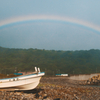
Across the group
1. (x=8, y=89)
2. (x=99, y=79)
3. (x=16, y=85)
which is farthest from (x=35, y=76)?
(x=99, y=79)

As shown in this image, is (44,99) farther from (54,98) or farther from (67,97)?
(67,97)

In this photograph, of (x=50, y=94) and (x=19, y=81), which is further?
(x=19, y=81)

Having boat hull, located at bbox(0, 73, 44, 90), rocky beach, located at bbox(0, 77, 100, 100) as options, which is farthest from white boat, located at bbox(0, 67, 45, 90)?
rocky beach, located at bbox(0, 77, 100, 100)

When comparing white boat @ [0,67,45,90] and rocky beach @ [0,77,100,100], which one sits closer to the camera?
rocky beach @ [0,77,100,100]

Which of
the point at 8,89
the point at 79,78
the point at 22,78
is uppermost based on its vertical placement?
the point at 22,78

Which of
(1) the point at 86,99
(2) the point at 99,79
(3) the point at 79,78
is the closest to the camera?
(1) the point at 86,99

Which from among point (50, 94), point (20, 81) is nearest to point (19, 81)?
point (20, 81)

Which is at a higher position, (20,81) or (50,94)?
(20,81)

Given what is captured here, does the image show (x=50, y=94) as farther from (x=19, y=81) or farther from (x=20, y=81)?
(x=19, y=81)

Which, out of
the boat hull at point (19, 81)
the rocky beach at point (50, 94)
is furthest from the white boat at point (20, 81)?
the rocky beach at point (50, 94)

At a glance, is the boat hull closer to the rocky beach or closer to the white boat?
Answer: the white boat

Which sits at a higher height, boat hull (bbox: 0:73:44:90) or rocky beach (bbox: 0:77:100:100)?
boat hull (bbox: 0:73:44:90)

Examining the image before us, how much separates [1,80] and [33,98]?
19.9ft

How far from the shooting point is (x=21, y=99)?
65.3 feet
